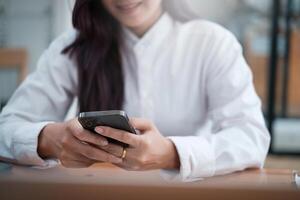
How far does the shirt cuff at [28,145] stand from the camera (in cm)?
67

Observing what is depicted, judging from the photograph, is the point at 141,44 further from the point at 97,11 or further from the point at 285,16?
the point at 285,16

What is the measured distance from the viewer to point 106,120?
51cm

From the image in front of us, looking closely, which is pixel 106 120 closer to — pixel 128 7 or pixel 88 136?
pixel 88 136

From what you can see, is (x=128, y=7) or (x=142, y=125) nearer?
(x=142, y=125)

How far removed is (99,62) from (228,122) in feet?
0.78

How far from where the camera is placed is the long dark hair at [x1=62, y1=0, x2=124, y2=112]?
2.41ft

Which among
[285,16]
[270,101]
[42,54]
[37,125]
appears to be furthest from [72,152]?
[270,101]

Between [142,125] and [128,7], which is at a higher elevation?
[128,7]

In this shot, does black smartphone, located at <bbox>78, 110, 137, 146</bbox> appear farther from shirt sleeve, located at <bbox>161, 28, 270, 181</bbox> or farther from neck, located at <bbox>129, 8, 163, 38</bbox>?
neck, located at <bbox>129, 8, 163, 38</bbox>

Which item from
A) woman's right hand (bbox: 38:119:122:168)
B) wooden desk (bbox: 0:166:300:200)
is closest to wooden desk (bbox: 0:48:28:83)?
woman's right hand (bbox: 38:119:122:168)

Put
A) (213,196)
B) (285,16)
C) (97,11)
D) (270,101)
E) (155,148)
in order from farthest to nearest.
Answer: (270,101), (285,16), (97,11), (155,148), (213,196)

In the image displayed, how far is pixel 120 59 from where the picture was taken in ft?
2.53

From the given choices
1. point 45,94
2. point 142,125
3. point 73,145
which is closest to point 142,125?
point 142,125

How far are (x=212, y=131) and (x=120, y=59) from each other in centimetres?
20
